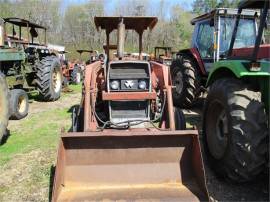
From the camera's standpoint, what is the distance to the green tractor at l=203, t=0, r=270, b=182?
3.79 meters

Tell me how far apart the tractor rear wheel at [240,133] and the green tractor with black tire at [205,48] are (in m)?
3.74

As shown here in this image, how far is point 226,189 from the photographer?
4285 mm

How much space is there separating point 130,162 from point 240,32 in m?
4.90

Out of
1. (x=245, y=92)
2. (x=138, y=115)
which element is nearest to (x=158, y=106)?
(x=138, y=115)

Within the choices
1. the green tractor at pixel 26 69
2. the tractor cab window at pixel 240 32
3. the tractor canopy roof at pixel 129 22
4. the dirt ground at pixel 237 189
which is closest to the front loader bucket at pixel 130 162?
the dirt ground at pixel 237 189

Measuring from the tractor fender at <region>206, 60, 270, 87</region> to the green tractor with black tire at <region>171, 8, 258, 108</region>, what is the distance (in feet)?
10.1

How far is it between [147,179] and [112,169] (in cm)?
38

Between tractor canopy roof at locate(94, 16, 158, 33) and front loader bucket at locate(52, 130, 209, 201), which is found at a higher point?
tractor canopy roof at locate(94, 16, 158, 33)

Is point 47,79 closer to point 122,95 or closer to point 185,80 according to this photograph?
point 185,80

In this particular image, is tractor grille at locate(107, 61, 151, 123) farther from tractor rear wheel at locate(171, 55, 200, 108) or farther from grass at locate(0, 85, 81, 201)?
tractor rear wheel at locate(171, 55, 200, 108)

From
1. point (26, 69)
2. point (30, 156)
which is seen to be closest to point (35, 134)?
point (30, 156)

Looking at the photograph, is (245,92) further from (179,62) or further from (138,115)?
(179,62)

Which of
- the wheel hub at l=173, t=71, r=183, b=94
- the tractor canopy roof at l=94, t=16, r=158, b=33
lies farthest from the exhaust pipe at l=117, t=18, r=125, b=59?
the wheel hub at l=173, t=71, r=183, b=94

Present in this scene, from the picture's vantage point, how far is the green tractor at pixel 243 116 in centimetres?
379
